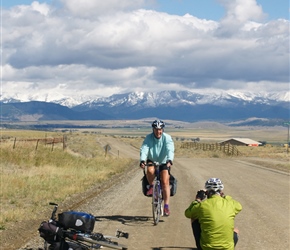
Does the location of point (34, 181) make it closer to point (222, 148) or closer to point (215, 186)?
point (215, 186)

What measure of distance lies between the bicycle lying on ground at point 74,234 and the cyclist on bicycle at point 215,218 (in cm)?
109

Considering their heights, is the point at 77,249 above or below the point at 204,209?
below

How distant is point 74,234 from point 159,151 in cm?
460

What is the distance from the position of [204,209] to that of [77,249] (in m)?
1.70

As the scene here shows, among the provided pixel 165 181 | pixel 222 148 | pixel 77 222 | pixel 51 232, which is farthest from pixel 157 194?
pixel 222 148

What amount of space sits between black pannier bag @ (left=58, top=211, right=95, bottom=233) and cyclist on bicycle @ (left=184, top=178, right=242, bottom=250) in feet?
4.69

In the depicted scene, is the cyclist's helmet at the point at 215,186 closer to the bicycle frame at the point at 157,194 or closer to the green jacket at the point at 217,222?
the green jacket at the point at 217,222

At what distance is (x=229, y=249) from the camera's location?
7.20 metres

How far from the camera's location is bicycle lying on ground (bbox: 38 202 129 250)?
277 inches

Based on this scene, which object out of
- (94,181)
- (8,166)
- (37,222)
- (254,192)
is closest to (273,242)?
(37,222)

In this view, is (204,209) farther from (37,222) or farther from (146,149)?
(37,222)

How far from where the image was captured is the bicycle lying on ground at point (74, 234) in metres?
7.03

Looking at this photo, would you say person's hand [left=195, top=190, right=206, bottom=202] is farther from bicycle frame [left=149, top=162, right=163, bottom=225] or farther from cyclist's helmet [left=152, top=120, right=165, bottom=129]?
bicycle frame [left=149, top=162, right=163, bottom=225]

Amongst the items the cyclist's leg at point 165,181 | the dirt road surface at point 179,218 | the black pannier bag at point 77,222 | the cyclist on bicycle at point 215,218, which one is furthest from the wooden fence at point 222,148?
the black pannier bag at point 77,222
